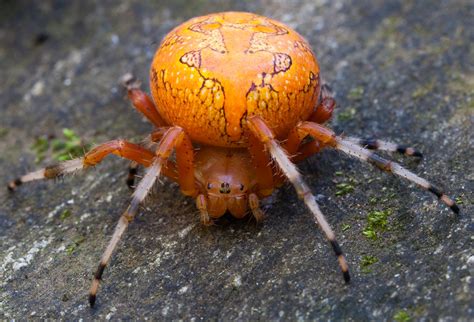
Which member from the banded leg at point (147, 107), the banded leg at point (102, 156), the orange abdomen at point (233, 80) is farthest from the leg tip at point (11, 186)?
the orange abdomen at point (233, 80)

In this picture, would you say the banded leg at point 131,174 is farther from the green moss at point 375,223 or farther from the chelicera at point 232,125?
the green moss at point 375,223

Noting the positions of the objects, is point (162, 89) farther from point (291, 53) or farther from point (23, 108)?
point (23, 108)

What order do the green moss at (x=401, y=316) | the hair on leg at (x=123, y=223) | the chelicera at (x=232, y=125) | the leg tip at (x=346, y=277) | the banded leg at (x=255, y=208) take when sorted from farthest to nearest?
the banded leg at (x=255, y=208) < the chelicera at (x=232, y=125) < the hair on leg at (x=123, y=223) < the leg tip at (x=346, y=277) < the green moss at (x=401, y=316)

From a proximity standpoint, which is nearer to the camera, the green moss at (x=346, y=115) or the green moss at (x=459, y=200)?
the green moss at (x=459, y=200)

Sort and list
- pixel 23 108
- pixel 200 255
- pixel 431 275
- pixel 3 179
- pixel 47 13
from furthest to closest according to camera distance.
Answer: pixel 47 13
pixel 23 108
pixel 3 179
pixel 200 255
pixel 431 275

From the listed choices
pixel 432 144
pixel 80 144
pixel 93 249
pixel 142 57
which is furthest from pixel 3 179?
pixel 432 144

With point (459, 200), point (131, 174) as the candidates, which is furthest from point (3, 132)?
point (459, 200)

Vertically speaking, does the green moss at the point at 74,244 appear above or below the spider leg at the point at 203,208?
below

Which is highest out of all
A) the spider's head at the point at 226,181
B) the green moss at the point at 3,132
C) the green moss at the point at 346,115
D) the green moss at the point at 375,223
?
the spider's head at the point at 226,181
